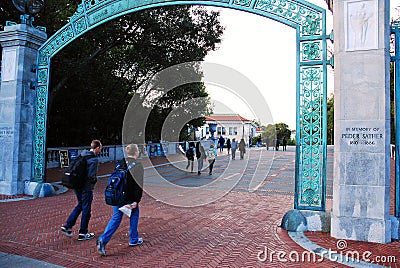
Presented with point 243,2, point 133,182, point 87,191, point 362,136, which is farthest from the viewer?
point 243,2

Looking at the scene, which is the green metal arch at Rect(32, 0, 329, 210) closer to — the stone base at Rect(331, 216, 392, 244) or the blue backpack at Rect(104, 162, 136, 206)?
the stone base at Rect(331, 216, 392, 244)

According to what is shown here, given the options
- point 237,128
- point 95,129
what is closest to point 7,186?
point 95,129

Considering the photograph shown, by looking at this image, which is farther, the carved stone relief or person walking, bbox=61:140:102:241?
the carved stone relief

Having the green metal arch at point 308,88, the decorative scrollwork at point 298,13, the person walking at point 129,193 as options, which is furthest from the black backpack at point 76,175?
the decorative scrollwork at point 298,13

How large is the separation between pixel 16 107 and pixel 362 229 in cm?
947

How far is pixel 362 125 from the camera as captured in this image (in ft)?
18.9

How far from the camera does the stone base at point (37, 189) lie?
9.71m

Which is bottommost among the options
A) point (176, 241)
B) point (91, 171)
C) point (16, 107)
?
point (176, 241)

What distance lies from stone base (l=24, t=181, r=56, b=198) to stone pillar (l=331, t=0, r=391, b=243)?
7.89m

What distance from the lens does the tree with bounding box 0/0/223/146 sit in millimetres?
15102

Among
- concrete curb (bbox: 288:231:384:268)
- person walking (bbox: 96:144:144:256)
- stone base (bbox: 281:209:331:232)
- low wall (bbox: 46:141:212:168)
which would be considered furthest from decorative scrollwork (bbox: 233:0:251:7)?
low wall (bbox: 46:141:212:168)

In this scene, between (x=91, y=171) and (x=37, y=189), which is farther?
(x=37, y=189)

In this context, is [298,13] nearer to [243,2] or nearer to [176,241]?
[243,2]

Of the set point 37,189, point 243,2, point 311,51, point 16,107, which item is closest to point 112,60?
point 16,107
